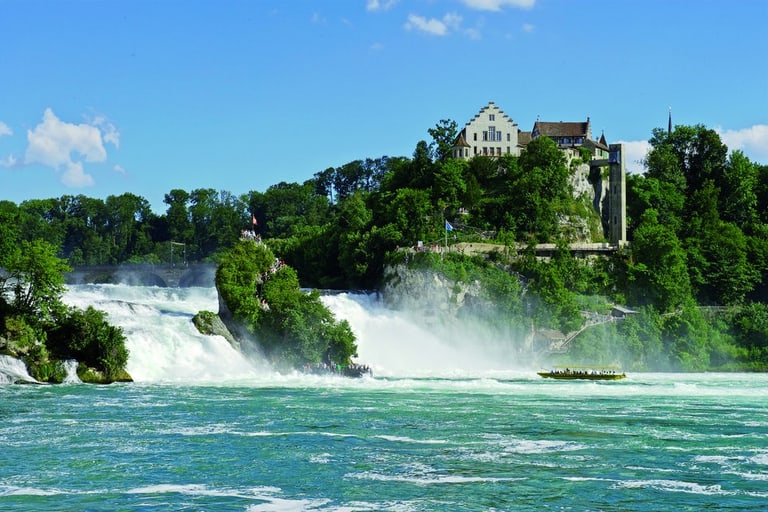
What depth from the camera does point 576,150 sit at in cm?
10100

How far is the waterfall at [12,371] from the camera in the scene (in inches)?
2191

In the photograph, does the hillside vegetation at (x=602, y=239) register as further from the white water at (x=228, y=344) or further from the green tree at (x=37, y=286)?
the green tree at (x=37, y=286)

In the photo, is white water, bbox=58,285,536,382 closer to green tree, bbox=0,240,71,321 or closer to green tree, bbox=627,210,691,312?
green tree, bbox=0,240,71,321

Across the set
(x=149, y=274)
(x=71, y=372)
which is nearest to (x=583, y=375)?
(x=71, y=372)

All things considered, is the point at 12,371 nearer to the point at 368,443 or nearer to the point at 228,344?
the point at 228,344

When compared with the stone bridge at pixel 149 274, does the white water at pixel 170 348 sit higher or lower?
lower

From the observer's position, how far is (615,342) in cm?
8212

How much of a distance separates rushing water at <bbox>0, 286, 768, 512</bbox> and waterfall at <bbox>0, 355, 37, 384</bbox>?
1851 mm

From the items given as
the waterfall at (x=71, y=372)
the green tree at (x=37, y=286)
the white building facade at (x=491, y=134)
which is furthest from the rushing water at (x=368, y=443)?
the white building facade at (x=491, y=134)

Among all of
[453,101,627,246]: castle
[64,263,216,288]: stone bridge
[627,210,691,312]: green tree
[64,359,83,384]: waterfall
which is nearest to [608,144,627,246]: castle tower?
[453,101,627,246]: castle

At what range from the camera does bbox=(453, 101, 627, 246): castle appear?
325ft

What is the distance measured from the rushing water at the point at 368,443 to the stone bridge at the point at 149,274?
4758 centimetres

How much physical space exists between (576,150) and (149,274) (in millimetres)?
45023

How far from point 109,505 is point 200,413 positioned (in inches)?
644
